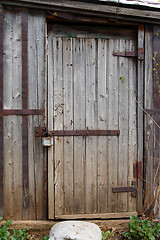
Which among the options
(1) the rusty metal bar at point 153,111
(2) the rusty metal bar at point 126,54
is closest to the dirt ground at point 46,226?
(1) the rusty metal bar at point 153,111

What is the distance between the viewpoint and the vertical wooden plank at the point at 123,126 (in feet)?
10.2

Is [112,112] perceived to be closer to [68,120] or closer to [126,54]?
[68,120]

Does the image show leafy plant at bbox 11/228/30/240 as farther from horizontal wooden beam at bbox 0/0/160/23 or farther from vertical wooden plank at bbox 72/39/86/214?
horizontal wooden beam at bbox 0/0/160/23

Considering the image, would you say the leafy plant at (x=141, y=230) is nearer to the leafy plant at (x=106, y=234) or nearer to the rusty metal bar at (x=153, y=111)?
the leafy plant at (x=106, y=234)

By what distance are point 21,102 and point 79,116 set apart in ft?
2.60

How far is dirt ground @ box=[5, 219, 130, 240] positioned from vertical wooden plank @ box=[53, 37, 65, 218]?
0.24 metres

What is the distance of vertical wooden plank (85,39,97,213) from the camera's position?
3049mm

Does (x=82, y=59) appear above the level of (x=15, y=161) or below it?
above

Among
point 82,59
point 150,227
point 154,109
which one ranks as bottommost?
point 150,227

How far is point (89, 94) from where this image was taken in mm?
3055

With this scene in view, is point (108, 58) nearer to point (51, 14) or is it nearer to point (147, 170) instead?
point (51, 14)

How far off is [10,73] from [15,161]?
115 centimetres

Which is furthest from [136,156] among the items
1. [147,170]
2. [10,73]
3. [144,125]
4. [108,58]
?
[10,73]

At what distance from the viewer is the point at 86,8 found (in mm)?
2850
